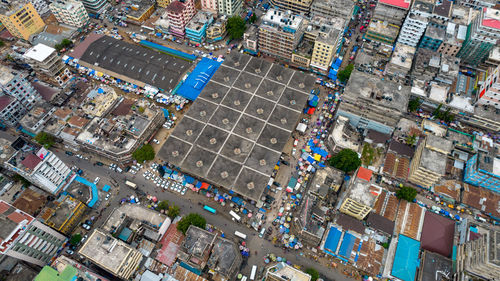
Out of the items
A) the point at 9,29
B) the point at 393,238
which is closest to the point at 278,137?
the point at 393,238

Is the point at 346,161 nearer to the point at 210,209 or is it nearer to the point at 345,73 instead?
the point at 345,73

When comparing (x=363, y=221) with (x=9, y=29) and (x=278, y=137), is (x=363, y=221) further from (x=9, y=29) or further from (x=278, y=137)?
(x=9, y=29)

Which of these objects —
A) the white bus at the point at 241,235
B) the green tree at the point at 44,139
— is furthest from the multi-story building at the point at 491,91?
the green tree at the point at 44,139

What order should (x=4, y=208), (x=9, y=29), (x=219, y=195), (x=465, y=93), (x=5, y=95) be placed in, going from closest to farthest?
(x=4, y=208) < (x=219, y=195) < (x=5, y=95) < (x=465, y=93) < (x=9, y=29)

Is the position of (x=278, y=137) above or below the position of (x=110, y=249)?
above

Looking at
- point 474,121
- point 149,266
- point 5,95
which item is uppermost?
point 474,121

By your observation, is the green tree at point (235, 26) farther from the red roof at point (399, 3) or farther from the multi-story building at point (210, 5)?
the red roof at point (399, 3)

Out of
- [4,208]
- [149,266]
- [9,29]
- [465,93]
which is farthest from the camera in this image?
[9,29]

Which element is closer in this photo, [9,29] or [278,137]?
[278,137]
